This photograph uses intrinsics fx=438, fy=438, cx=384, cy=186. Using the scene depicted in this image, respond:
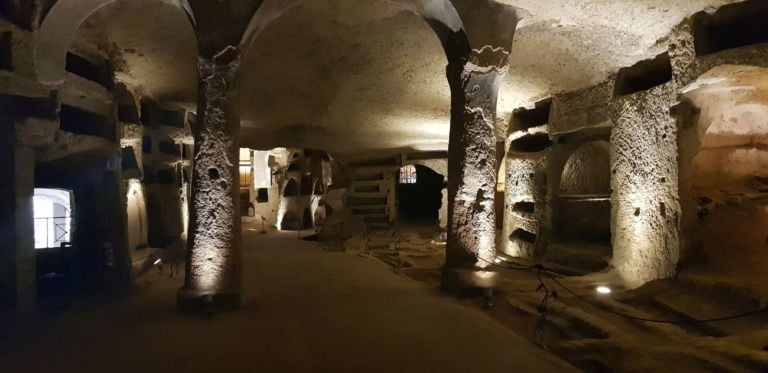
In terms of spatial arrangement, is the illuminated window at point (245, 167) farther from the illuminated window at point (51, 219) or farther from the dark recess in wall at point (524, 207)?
the dark recess in wall at point (524, 207)

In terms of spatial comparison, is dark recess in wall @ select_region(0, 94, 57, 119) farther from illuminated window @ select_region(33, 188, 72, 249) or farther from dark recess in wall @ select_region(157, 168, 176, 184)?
dark recess in wall @ select_region(157, 168, 176, 184)

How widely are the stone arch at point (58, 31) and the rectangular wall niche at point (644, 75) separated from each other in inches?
236

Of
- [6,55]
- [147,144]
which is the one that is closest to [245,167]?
[147,144]

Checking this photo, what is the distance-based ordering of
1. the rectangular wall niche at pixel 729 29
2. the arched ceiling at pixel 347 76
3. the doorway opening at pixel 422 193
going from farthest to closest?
the doorway opening at pixel 422 193, the arched ceiling at pixel 347 76, the rectangular wall niche at pixel 729 29

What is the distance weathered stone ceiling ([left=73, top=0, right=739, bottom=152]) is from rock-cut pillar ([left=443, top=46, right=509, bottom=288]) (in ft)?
3.02

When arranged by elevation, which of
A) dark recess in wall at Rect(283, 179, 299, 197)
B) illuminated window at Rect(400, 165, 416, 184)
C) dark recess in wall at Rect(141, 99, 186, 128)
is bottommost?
dark recess in wall at Rect(283, 179, 299, 197)

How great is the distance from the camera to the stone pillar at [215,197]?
4832mm

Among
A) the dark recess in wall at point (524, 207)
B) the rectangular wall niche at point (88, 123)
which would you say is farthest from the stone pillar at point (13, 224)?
the dark recess in wall at point (524, 207)

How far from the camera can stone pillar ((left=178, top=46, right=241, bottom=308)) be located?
4.83 meters

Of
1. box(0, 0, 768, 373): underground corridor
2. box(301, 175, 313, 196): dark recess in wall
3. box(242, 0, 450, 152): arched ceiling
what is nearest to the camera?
box(0, 0, 768, 373): underground corridor

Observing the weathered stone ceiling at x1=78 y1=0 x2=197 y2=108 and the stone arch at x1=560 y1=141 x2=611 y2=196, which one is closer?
the weathered stone ceiling at x1=78 y1=0 x2=197 y2=108

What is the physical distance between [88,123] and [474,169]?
5.76 metres

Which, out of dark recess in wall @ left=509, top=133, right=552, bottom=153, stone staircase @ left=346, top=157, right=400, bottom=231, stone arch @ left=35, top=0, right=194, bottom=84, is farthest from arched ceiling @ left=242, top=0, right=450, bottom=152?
stone arch @ left=35, top=0, right=194, bottom=84

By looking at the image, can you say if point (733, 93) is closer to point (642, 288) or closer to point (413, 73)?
point (642, 288)
